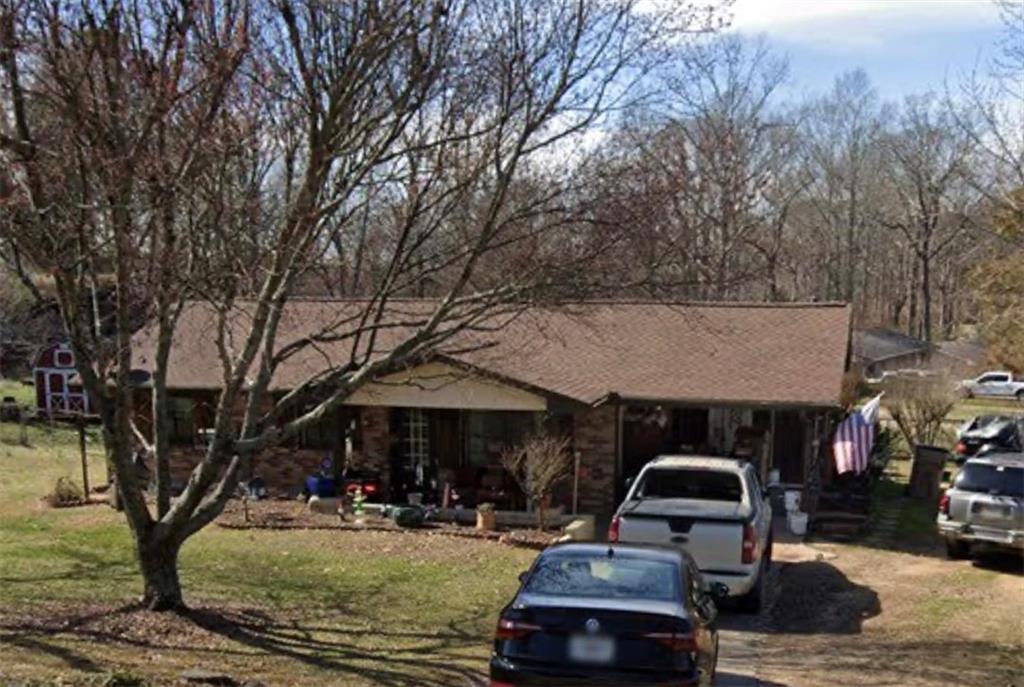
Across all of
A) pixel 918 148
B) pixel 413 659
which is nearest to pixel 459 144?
pixel 413 659

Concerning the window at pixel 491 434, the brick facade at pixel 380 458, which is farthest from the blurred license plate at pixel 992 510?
the window at pixel 491 434

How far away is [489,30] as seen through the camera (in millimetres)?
11672

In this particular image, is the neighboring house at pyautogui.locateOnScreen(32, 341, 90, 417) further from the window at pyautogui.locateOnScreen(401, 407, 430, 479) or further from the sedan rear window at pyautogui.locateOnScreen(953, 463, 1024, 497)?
the sedan rear window at pyautogui.locateOnScreen(953, 463, 1024, 497)

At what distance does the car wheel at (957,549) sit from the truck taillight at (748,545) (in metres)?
6.15

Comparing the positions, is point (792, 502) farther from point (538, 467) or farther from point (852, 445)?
point (538, 467)

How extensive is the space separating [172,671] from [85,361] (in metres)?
3.55

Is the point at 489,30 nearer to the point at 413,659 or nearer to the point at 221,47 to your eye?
the point at 221,47

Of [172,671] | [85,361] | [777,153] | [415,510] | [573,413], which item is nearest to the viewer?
[172,671]

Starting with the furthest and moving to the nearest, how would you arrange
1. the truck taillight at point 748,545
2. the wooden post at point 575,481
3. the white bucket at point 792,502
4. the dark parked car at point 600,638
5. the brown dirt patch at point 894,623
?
the wooden post at point 575,481 < the white bucket at point 792,502 < the truck taillight at point 748,545 < the brown dirt patch at point 894,623 < the dark parked car at point 600,638

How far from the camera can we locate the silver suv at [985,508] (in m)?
17.0

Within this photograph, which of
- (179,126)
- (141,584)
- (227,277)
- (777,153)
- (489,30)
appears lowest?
(141,584)

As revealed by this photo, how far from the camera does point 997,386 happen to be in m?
58.2

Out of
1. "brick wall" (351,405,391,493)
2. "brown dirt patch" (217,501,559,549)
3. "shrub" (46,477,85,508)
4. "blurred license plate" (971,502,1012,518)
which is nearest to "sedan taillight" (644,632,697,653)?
"brown dirt patch" (217,501,559,549)

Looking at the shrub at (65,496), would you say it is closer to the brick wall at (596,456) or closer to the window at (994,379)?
the brick wall at (596,456)
